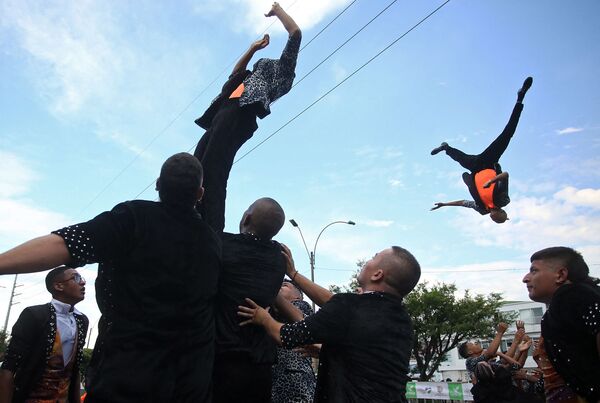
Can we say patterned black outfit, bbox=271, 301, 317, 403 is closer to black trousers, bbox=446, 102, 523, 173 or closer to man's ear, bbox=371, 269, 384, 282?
man's ear, bbox=371, 269, 384, 282

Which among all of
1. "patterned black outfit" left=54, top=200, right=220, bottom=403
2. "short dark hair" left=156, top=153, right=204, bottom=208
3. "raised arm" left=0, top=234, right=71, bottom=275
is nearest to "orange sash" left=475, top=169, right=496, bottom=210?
"short dark hair" left=156, top=153, right=204, bottom=208

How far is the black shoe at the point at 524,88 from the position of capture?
7.41 metres

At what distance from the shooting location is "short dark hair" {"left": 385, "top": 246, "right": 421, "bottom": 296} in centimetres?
292

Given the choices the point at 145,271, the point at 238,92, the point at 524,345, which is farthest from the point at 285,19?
the point at 524,345

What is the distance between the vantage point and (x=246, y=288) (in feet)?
8.91

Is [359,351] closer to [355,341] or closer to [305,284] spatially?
[355,341]

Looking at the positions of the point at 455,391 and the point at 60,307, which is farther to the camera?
the point at 455,391

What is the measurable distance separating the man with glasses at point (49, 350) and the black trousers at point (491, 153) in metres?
6.85

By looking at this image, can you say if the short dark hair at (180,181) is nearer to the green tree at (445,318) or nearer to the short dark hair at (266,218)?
the short dark hair at (266,218)

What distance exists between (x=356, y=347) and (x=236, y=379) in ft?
2.21

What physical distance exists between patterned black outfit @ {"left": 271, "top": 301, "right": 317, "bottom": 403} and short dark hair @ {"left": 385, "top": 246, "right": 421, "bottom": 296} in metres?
1.02

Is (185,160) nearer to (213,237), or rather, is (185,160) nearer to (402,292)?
(213,237)

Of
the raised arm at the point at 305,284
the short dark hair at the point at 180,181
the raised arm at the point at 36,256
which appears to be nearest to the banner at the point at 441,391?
the raised arm at the point at 305,284

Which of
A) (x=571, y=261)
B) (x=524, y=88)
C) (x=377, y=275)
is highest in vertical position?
(x=524, y=88)
